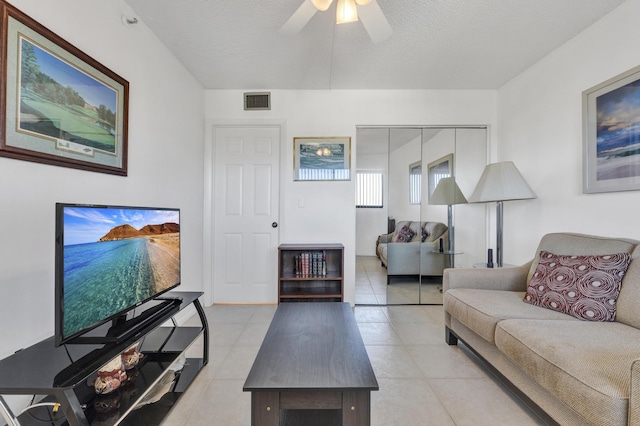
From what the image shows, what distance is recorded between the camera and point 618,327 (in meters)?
1.42

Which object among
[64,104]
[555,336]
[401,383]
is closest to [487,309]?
[555,336]

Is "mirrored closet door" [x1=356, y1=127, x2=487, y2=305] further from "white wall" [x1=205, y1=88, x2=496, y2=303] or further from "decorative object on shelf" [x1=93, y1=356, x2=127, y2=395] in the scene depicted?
"decorative object on shelf" [x1=93, y1=356, x2=127, y2=395]

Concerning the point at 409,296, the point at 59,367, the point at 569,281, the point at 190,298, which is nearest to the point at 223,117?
the point at 190,298

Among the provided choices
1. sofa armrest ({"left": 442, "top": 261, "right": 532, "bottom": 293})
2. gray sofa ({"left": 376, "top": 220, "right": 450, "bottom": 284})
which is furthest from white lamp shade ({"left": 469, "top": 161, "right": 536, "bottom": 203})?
gray sofa ({"left": 376, "top": 220, "right": 450, "bottom": 284})

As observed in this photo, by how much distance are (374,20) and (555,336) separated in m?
1.90

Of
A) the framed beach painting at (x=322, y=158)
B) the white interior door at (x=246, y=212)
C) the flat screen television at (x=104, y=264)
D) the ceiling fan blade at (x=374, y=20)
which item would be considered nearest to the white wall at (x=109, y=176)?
the white interior door at (x=246, y=212)

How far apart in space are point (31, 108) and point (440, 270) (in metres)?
3.58

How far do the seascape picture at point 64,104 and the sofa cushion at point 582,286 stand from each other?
2938 millimetres

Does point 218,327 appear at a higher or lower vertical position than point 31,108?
lower

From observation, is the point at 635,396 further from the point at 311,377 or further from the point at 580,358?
the point at 311,377

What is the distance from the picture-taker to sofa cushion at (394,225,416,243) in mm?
3203

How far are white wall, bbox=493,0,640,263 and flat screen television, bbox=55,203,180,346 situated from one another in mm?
3065

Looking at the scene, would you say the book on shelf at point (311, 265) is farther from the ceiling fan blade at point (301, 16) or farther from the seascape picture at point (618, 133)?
the seascape picture at point (618, 133)

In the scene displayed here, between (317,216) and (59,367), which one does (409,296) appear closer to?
(317,216)
